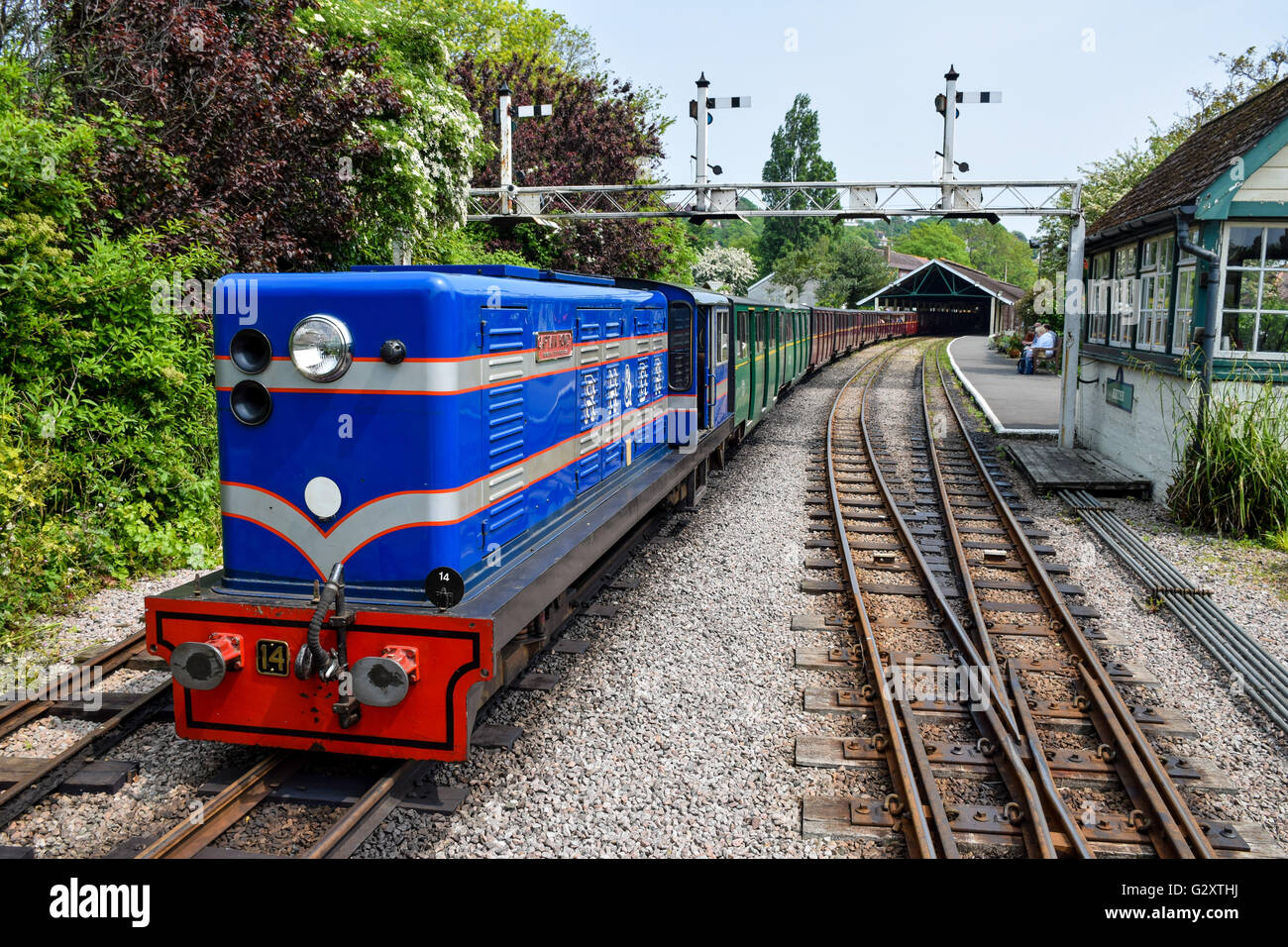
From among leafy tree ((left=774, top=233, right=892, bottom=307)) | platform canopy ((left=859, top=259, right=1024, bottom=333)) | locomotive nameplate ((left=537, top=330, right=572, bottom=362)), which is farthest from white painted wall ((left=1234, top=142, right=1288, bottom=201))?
leafy tree ((left=774, top=233, right=892, bottom=307))

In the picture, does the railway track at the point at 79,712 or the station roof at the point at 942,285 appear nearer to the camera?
the railway track at the point at 79,712

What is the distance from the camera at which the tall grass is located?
32.8 feet

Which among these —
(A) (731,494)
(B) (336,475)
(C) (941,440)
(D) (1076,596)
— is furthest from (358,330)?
(C) (941,440)

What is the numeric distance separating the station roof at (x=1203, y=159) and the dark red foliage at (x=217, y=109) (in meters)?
10.8

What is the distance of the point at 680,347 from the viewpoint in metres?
10.6

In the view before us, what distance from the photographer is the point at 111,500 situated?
27.7ft

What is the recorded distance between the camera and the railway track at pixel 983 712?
15.2ft

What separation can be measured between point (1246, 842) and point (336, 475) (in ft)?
16.2

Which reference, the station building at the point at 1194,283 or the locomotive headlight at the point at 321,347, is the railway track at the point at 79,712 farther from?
the station building at the point at 1194,283

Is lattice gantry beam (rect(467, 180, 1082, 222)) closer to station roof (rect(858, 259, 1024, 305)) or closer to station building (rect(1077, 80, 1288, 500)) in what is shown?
station building (rect(1077, 80, 1288, 500))

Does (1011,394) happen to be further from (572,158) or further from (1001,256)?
(1001,256)

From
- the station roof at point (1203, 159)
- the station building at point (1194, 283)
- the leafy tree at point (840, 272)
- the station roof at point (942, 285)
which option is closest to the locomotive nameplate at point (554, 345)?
the station building at point (1194, 283)

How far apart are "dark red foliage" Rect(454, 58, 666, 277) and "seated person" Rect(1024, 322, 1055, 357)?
40.3 ft

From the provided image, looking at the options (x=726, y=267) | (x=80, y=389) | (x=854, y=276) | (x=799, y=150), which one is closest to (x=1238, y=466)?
(x=80, y=389)
